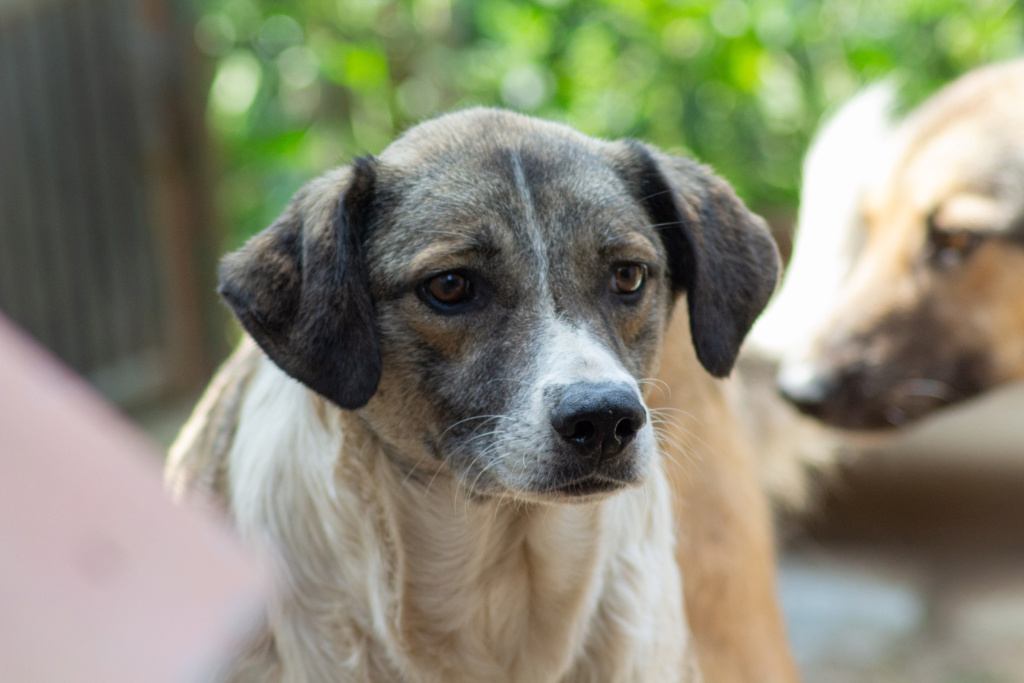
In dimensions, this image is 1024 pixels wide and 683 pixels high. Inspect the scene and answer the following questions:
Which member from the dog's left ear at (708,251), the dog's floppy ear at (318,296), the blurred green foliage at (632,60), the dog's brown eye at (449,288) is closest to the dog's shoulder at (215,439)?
the dog's floppy ear at (318,296)

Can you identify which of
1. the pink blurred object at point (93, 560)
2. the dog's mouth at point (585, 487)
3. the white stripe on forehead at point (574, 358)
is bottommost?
the dog's mouth at point (585, 487)

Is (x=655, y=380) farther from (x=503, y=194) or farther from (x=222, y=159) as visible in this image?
(x=222, y=159)

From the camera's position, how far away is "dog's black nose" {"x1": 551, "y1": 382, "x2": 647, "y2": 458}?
5.89ft

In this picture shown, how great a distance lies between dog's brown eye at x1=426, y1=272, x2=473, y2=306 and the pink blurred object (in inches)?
48.3

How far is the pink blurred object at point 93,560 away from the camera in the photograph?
0.67m

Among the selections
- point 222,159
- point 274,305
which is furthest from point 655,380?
Result: point 222,159

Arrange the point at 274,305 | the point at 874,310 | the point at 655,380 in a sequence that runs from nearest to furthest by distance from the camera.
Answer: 1. the point at 274,305
2. the point at 655,380
3. the point at 874,310

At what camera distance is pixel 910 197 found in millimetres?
3877

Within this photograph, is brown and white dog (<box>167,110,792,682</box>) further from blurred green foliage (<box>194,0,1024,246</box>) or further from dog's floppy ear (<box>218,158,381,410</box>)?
blurred green foliage (<box>194,0,1024,246</box>)

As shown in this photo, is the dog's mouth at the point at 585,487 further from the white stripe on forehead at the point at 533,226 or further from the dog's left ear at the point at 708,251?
the dog's left ear at the point at 708,251

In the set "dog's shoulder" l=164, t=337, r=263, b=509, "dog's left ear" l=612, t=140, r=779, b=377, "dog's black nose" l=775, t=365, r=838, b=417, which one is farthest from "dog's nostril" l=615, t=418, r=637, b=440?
"dog's black nose" l=775, t=365, r=838, b=417

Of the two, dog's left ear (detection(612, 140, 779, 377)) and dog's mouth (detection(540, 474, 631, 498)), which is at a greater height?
dog's left ear (detection(612, 140, 779, 377))

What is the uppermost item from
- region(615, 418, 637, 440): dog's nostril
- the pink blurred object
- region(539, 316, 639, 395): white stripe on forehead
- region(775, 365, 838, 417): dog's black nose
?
the pink blurred object

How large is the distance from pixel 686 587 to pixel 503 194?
108cm
